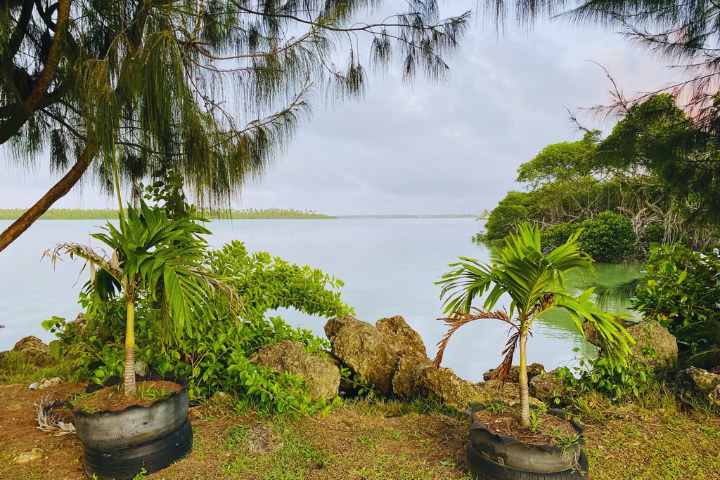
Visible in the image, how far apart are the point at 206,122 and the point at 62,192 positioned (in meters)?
1.27

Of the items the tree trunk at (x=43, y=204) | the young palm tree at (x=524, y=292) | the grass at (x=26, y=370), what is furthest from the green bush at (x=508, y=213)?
the tree trunk at (x=43, y=204)

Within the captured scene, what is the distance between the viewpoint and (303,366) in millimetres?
2697

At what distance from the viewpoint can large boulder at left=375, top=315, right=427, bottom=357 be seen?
3689mm

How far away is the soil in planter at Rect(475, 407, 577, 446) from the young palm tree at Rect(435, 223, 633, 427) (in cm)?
5

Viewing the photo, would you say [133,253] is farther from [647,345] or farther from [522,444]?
[647,345]

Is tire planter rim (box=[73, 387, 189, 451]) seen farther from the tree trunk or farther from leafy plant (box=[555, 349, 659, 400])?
leafy plant (box=[555, 349, 659, 400])

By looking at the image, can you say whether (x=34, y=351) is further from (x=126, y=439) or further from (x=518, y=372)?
(x=518, y=372)

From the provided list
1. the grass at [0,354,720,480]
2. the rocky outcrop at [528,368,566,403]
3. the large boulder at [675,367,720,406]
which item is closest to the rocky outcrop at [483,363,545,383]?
the rocky outcrop at [528,368,566,403]

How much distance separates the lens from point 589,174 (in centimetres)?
1328

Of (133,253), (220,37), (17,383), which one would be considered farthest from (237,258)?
(17,383)

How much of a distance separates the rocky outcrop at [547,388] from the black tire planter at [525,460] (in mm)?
1119

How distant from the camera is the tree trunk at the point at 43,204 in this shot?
8.07 ft

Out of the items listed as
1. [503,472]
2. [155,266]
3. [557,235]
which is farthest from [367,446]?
[557,235]

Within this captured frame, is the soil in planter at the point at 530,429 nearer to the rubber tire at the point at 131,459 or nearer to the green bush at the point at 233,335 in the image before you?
the green bush at the point at 233,335
